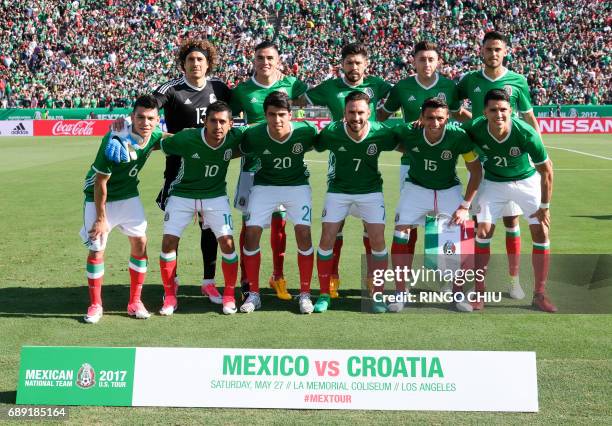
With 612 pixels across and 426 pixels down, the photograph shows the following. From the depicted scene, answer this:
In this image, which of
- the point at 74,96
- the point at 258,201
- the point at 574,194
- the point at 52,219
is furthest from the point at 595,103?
the point at 258,201

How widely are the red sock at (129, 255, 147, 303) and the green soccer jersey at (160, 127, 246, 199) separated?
2.44 ft

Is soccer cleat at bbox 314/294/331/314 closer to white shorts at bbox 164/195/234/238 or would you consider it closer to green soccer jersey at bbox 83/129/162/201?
white shorts at bbox 164/195/234/238

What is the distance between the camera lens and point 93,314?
6941 mm

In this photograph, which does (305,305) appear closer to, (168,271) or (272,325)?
(272,325)

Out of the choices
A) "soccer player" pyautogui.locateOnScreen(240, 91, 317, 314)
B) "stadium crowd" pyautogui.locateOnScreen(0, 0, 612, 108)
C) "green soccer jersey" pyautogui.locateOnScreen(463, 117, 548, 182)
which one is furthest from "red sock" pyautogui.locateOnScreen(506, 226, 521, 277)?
"stadium crowd" pyautogui.locateOnScreen(0, 0, 612, 108)

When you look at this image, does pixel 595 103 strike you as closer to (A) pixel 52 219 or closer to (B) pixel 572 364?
(A) pixel 52 219

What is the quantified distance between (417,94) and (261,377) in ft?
14.0

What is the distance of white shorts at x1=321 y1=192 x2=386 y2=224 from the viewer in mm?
7402

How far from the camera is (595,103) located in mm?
37000

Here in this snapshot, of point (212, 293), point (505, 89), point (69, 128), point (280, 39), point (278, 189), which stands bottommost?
point (69, 128)

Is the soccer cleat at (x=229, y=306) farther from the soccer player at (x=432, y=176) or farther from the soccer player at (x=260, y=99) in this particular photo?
the soccer player at (x=432, y=176)

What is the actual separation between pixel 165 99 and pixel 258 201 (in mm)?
1431

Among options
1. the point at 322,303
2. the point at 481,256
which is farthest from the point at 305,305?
the point at 481,256

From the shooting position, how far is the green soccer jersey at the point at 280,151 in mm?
7398
